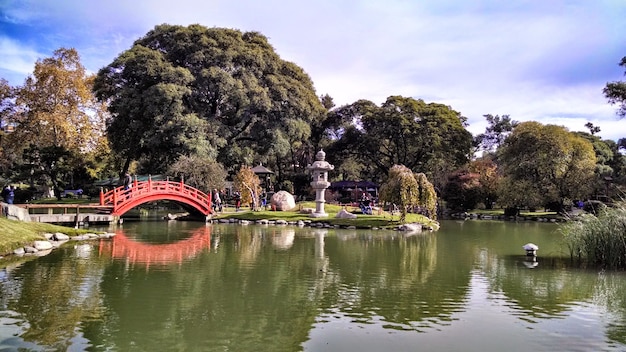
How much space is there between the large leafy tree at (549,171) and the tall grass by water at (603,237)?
74.9 feet

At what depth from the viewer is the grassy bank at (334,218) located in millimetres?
26172

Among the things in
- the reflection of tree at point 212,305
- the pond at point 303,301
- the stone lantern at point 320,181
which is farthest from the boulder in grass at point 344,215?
the reflection of tree at point 212,305

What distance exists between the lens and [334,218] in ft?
89.7

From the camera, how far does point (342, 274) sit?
1242 centimetres

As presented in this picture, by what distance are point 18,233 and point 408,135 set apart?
34293 mm

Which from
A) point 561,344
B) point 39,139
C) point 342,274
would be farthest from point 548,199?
point 39,139

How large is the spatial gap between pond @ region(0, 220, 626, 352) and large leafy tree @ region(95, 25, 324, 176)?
18.6 meters

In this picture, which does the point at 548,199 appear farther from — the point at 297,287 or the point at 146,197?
the point at 297,287

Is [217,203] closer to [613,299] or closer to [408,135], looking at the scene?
[408,135]

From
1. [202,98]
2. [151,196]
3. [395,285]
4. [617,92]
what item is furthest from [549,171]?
[395,285]

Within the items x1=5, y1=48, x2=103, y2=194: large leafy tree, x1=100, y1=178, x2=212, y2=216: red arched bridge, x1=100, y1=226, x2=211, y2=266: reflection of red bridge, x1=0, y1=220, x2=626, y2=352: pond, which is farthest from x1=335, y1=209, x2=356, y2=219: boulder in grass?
x1=5, y1=48, x2=103, y2=194: large leafy tree

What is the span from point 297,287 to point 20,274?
6.35 metres

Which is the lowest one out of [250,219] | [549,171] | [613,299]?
[613,299]

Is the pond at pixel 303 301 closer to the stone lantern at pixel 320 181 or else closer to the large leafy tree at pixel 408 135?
the stone lantern at pixel 320 181
